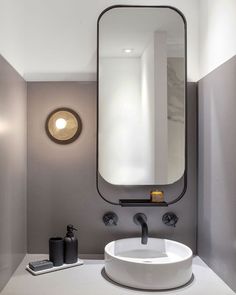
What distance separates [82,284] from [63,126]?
839mm

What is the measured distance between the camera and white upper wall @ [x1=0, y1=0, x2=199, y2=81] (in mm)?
1860

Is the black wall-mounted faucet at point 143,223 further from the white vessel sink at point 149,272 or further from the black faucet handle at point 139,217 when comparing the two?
the white vessel sink at point 149,272

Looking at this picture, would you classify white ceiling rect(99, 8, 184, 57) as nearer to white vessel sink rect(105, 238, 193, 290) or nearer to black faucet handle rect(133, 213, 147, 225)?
black faucet handle rect(133, 213, 147, 225)

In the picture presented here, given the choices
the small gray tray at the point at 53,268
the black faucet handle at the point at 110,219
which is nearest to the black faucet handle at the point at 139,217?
the black faucet handle at the point at 110,219

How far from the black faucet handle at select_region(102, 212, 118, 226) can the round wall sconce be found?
1.54 ft

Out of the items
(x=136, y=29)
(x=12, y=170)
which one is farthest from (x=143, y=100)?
(x=12, y=170)

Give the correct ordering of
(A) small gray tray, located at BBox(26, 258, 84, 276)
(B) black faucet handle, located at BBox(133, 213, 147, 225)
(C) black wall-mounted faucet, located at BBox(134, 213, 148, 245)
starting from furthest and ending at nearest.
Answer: (B) black faucet handle, located at BBox(133, 213, 147, 225) → (C) black wall-mounted faucet, located at BBox(134, 213, 148, 245) → (A) small gray tray, located at BBox(26, 258, 84, 276)

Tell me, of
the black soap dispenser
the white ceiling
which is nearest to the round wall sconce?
the white ceiling

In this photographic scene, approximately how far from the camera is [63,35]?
1.87m

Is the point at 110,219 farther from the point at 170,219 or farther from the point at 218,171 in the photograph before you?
the point at 218,171

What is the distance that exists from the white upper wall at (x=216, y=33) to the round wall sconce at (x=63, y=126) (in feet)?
2.51

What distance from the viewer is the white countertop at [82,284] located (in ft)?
4.62

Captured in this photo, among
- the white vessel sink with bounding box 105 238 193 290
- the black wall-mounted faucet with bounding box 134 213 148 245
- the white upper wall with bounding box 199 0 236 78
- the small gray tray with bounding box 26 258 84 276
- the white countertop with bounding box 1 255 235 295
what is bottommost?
the white countertop with bounding box 1 255 235 295

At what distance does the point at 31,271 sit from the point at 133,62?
1.22 metres
